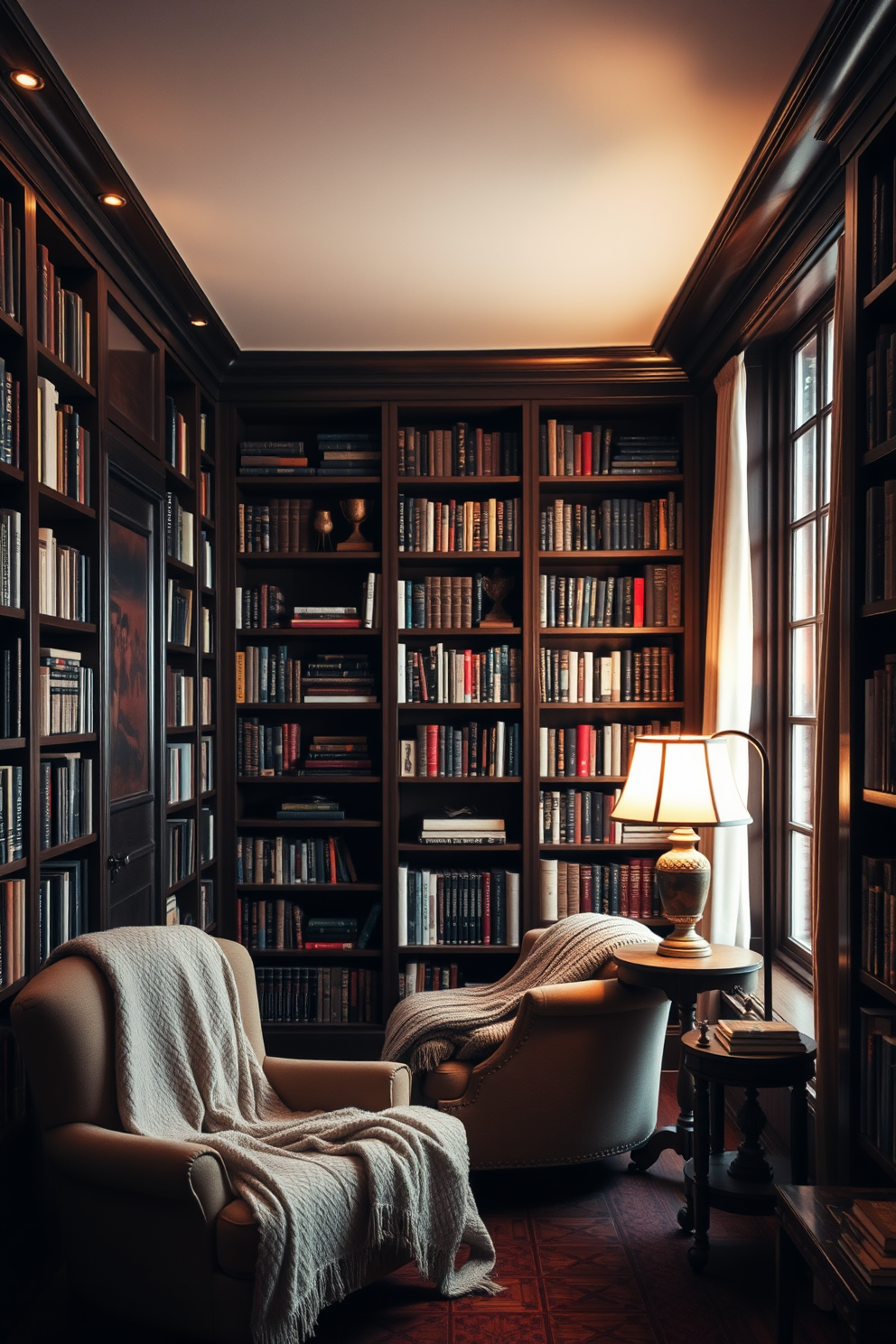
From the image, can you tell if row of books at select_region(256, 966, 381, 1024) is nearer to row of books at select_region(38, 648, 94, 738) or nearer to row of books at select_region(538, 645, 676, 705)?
row of books at select_region(538, 645, 676, 705)

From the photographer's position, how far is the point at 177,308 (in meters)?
3.72

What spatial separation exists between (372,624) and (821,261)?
88.5 inches

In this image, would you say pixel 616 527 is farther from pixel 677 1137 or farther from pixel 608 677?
pixel 677 1137

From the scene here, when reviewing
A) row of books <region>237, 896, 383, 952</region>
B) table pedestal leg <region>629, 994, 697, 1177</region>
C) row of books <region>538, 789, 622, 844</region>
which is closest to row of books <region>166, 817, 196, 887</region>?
row of books <region>237, 896, 383, 952</region>

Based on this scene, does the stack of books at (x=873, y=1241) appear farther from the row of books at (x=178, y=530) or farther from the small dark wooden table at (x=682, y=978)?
the row of books at (x=178, y=530)

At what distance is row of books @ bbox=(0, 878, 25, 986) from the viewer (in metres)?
2.38

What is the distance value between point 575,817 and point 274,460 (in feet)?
6.47

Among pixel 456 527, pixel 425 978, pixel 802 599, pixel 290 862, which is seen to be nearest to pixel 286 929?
pixel 290 862

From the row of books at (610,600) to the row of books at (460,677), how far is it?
0.24 m

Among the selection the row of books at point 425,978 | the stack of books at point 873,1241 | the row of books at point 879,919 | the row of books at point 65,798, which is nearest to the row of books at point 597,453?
the row of books at point 425,978

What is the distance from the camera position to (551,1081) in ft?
10.2

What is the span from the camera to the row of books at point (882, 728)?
2184 mm

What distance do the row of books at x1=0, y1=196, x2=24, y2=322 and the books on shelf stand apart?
1263mm

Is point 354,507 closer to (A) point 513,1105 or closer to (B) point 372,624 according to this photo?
(B) point 372,624
